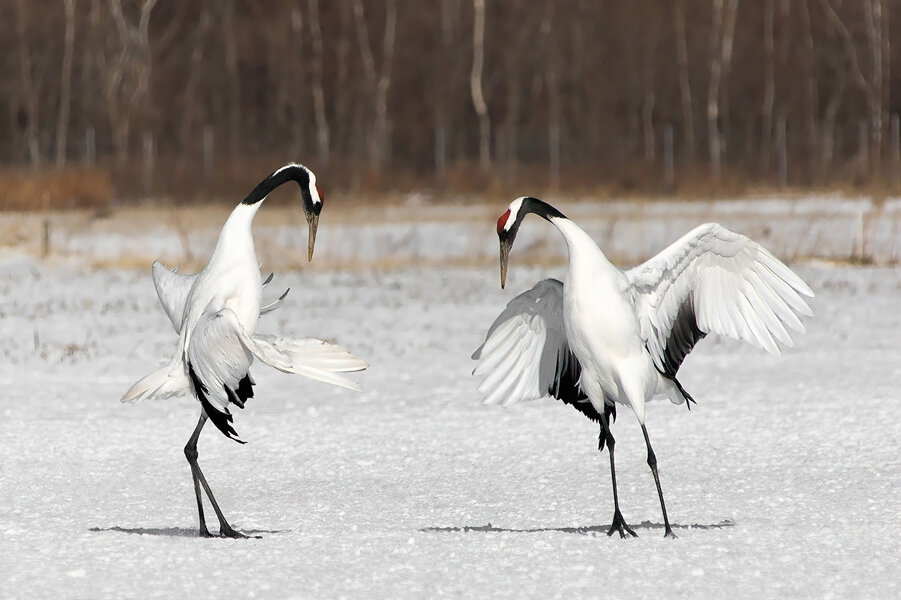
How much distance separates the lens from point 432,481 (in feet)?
25.9

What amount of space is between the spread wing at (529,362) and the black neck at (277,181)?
1.09m

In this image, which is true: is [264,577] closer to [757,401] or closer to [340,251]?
[757,401]

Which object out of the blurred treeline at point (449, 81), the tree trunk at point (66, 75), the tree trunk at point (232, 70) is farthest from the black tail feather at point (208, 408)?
the tree trunk at point (232, 70)

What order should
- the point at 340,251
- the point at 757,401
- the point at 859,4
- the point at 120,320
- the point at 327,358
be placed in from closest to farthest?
the point at 327,358 < the point at 757,401 < the point at 120,320 < the point at 340,251 < the point at 859,4

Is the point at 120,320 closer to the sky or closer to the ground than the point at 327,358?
closer to the ground

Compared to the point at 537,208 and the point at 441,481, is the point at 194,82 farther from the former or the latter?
the point at 537,208

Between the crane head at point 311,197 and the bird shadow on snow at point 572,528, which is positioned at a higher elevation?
Answer: the crane head at point 311,197

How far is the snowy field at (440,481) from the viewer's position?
584 centimetres

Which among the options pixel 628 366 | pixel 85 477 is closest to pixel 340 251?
pixel 85 477

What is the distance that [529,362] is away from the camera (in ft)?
23.2

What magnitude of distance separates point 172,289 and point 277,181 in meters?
0.77

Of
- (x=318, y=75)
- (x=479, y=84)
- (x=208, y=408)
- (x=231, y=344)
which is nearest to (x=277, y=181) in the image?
(x=231, y=344)

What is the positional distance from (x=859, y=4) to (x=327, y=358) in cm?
3700

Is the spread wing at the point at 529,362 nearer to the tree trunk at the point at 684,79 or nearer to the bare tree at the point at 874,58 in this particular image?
the bare tree at the point at 874,58
